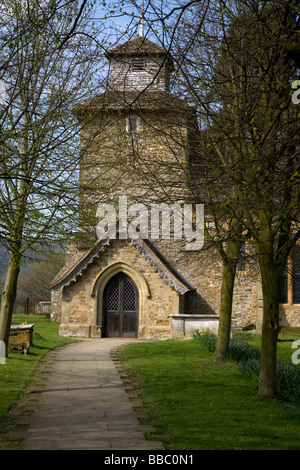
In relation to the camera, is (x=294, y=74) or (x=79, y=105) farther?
(x=79, y=105)

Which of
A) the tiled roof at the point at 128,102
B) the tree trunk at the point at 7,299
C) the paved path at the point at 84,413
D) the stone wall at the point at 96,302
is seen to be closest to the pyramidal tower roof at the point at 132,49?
the tiled roof at the point at 128,102

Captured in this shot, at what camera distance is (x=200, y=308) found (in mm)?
25109

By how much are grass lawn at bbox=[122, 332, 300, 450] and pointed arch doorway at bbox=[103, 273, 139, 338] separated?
29.7 feet

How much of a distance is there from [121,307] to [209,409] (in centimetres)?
1529

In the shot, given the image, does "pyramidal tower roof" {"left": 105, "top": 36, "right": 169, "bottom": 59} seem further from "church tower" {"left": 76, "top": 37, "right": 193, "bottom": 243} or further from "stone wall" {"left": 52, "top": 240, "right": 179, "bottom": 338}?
"stone wall" {"left": 52, "top": 240, "right": 179, "bottom": 338}

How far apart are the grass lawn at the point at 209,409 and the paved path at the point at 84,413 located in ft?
1.40

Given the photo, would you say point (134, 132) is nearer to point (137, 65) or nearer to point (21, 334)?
point (137, 65)

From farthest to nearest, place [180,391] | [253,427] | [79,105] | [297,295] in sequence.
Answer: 1. [297,295]
2. [79,105]
3. [180,391]
4. [253,427]

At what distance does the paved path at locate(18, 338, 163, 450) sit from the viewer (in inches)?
257

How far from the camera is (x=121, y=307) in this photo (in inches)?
936

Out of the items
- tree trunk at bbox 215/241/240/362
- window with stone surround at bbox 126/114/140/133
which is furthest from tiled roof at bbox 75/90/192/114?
tree trunk at bbox 215/241/240/362
